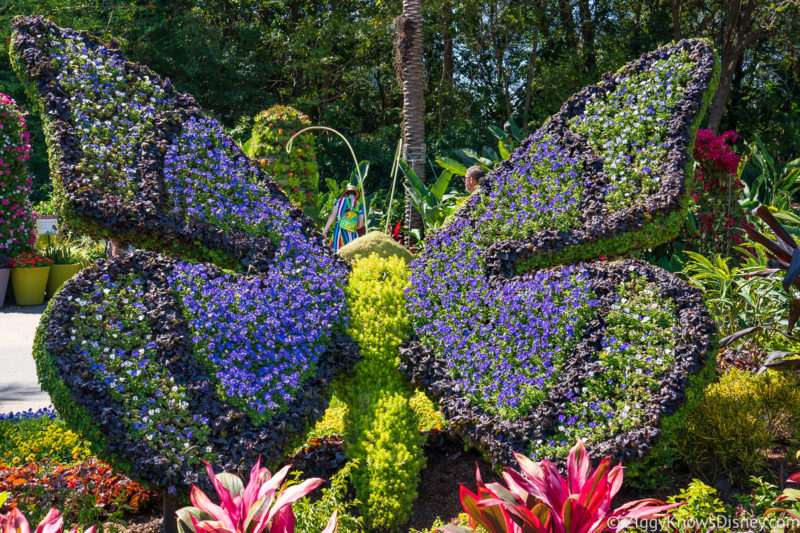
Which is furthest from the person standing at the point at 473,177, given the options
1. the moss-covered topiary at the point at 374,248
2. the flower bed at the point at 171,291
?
the flower bed at the point at 171,291

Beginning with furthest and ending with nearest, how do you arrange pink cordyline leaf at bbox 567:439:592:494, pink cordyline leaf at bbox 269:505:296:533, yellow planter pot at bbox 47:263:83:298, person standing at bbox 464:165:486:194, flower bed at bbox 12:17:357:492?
yellow planter pot at bbox 47:263:83:298
person standing at bbox 464:165:486:194
flower bed at bbox 12:17:357:492
pink cordyline leaf at bbox 567:439:592:494
pink cordyline leaf at bbox 269:505:296:533

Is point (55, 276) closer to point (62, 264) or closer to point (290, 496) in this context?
point (62, 264)

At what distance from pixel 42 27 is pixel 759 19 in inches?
676

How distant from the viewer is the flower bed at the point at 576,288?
10.0 ft

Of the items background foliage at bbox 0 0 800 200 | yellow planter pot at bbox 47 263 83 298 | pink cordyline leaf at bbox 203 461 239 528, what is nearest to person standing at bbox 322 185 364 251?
yellow planter pot at bbox 47 263 83 298

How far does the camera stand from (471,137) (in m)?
18.0

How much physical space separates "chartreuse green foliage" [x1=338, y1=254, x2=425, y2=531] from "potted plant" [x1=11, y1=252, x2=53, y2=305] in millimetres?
8507

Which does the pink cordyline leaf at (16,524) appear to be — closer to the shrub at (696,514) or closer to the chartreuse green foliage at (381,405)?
the chartreuse green foliage at (381,405)

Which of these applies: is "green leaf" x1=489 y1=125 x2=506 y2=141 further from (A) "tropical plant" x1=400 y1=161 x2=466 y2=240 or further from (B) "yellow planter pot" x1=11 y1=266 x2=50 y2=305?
(B) "yellow planter pot" x1=11 y1=266 x2=50 y2=305

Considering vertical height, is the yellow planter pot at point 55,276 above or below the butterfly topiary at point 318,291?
below

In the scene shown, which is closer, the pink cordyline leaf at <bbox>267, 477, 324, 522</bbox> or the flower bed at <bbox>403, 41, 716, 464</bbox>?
the pink cordyline leaf at <bbox>267, 477, 324, 522</bbox>

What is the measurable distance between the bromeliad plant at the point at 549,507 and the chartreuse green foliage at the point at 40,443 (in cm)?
269

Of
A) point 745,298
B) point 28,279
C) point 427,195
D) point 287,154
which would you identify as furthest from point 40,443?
point 28,279

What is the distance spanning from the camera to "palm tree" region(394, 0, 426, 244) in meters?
8.67
